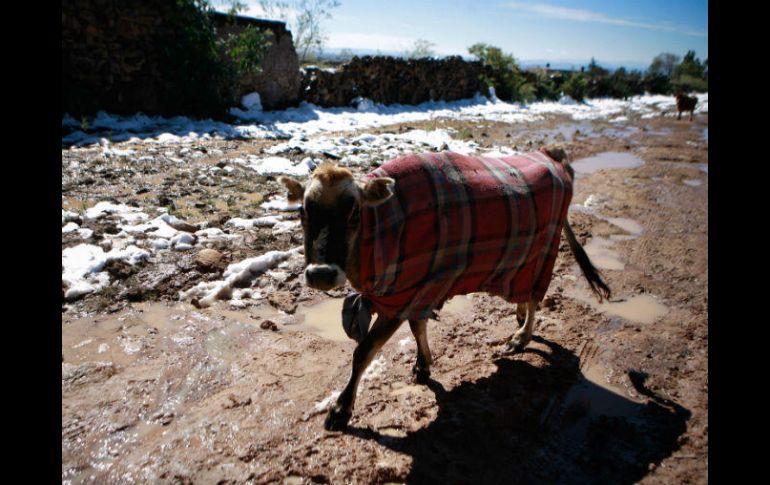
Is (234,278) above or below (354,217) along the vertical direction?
below

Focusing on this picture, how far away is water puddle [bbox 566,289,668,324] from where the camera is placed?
4.25m

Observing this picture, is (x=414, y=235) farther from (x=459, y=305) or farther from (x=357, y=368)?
(x=459, y=305)

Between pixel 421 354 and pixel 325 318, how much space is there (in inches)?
43.9

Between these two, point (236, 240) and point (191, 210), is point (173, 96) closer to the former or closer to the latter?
point (191, 210)

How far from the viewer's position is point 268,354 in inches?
138

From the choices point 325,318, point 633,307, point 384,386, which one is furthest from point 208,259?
point 633,307

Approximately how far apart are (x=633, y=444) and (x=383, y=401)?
1.55 metres

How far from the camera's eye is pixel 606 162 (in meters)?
10.6

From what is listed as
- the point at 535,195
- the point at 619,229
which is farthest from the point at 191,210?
the point at 619,229

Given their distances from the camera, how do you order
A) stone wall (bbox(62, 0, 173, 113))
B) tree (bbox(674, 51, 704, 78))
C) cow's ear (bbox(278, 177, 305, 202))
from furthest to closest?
tree (bbox(674, 51, 704, 78)) → stone wall (bbox(62, 0, 173, 113)) → cow's ear (bbox(278, 177, 305, 202))

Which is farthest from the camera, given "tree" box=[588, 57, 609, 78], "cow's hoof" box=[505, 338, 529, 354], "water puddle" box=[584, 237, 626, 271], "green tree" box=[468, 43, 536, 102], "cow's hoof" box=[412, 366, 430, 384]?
"tree" box=[588, 57, 609, 78]

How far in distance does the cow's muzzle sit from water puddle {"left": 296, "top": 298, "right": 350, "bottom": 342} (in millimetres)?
1431

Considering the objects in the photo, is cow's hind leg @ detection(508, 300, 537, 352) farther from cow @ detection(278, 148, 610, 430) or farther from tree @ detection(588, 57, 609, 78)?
tree @ detection(588, 57, 609, 78)

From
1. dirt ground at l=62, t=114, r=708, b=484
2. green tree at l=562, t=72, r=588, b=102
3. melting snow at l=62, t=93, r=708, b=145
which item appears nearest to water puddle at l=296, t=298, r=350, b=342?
dirt ground at l=62, t=114, r=708, b=484
